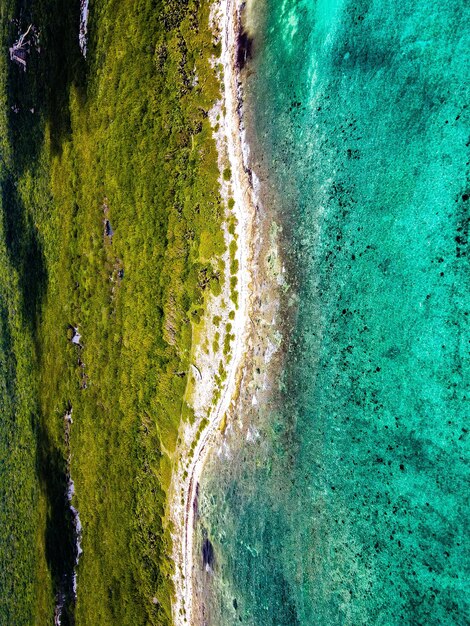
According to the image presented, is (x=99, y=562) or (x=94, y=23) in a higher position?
(x=94, y=23)

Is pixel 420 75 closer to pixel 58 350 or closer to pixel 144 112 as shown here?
pixel 144 112

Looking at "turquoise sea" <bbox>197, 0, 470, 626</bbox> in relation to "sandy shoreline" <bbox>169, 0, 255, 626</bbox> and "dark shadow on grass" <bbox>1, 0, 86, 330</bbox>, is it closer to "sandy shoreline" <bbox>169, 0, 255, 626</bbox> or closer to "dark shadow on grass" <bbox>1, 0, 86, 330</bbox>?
"sandy shoreline" <bbox>169, 0, 255, 626</bbox>

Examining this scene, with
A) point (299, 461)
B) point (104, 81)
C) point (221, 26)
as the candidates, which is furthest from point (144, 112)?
point (299, 461)

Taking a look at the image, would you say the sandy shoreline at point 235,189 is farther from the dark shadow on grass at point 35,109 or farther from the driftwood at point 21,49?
the driftwood at point 21,49

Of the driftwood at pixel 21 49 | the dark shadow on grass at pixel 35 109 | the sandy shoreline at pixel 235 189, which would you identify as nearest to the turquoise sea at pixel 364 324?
the sandy shoreline at pixel 235 189

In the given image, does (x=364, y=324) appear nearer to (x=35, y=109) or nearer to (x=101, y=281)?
(x=101, y=281)

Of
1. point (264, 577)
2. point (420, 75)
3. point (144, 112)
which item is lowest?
Answer: point (264, 577)

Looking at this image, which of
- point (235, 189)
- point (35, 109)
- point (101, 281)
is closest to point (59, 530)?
point (101, 281)
